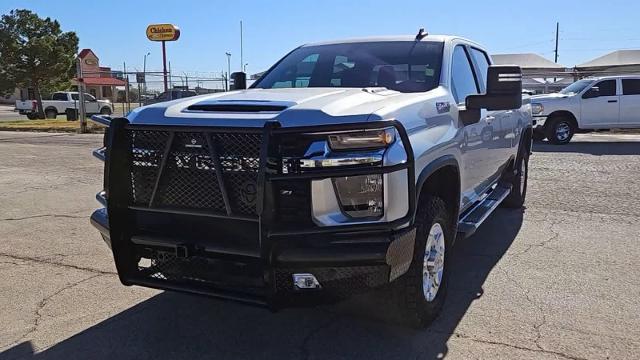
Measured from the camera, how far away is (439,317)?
12.8 feet

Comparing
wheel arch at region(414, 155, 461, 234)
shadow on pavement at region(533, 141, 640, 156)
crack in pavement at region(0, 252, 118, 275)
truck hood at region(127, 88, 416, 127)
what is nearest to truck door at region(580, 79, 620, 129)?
shadow on pavement at region(533, 141, 640, 156)

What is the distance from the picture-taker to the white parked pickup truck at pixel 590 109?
16234mm

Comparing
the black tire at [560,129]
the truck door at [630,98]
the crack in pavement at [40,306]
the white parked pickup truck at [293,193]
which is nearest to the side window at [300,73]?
the white parked pickup truck at [293,193]

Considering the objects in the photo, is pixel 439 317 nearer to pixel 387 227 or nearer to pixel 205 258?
pixel 387 227

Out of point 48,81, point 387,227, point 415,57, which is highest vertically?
point 48,81

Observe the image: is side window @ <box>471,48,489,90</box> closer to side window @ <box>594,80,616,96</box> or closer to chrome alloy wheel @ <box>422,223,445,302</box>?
chrome alloy wheel @ <box>422,223,445,302</box>

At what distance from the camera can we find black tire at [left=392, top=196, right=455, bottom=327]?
3.45 meters

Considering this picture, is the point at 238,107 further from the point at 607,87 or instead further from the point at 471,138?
the point at 607,87

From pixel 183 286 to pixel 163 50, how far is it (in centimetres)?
2069

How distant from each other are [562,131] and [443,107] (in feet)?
44.7

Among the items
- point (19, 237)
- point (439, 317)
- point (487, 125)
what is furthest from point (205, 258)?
point (19, 237)

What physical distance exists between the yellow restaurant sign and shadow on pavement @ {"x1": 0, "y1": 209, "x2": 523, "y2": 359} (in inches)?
770

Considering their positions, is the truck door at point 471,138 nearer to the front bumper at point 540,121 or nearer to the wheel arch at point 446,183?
the wheel arch at point 446,183

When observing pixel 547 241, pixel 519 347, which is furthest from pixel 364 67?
pixel 547 241
